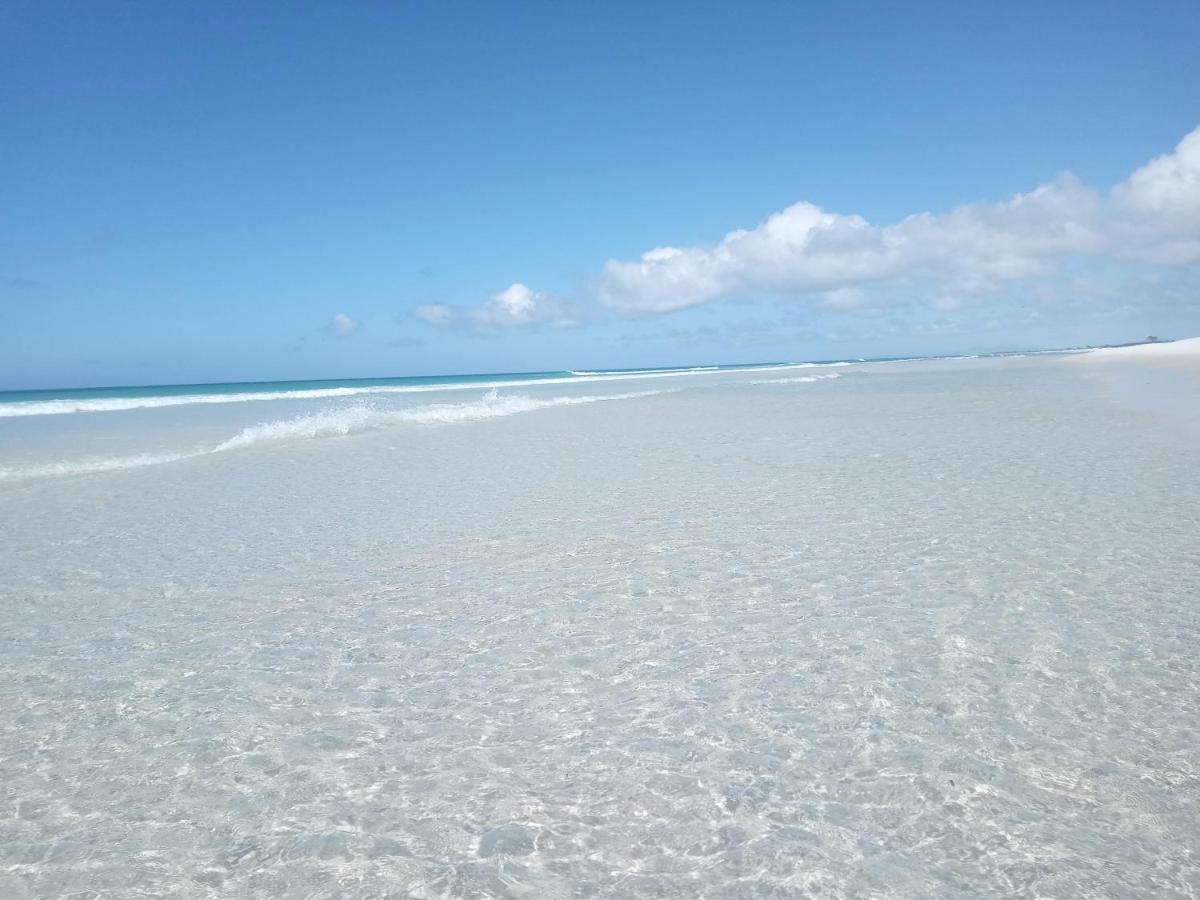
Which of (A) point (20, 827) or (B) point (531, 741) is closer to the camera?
(A) point (20, 827)

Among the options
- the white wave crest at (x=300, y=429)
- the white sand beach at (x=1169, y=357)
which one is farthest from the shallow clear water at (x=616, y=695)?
the white sand beach at (x=1169, y=357)

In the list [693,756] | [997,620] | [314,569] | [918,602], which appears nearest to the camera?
[693,756]

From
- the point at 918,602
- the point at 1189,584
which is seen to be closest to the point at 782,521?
the point at 918,602

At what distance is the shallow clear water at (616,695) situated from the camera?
2.97 m

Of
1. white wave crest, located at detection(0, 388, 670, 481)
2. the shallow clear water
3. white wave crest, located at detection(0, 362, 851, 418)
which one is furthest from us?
white wave crest, located at detection(0, 362, 851, 418)

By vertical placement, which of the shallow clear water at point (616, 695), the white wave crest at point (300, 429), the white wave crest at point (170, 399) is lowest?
Answer: the shallow clear water at point (616, 695)

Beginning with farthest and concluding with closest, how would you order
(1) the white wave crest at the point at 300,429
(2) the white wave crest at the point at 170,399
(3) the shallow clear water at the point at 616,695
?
(2) the white wave crest at the point at 170,399 < (1) the white wave crest at the point at 300,429 < (3) the shallow clear water at the point at 616,695

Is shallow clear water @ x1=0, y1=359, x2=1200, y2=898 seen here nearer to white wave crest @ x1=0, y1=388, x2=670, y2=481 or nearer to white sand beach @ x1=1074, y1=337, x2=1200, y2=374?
white wave crest @ x1=0, y1=388, x2=670, y2=481

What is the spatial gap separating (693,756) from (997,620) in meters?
2.74

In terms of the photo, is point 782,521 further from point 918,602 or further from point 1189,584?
point 1189,584

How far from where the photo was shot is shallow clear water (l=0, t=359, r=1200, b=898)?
297cm

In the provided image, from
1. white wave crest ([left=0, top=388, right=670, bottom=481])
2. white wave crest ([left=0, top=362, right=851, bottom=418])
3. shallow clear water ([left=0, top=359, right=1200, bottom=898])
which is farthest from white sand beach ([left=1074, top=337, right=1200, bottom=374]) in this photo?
white wave crest ([left=0, top=362, right=851, bottom=418])

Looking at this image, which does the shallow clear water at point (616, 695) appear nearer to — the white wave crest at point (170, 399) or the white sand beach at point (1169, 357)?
the white sand beach at point (1169, 357)

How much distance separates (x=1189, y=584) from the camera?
19.0 feet
